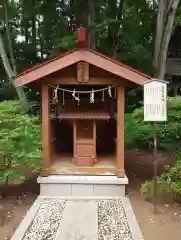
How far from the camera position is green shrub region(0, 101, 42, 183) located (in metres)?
5.72

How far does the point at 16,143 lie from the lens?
5.93 m

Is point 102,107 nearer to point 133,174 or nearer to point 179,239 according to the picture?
point 133,174

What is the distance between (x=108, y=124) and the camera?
9.02m

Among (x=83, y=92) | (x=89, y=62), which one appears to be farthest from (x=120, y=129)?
(x=89, y=62)

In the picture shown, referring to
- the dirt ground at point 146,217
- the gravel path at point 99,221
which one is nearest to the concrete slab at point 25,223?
the gravel path at point 99,221

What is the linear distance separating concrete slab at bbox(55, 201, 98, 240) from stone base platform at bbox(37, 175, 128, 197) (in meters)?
0.49

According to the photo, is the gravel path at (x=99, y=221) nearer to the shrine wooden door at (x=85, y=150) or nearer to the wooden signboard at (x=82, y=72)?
the shrine wooden door at (x=85, y=150)

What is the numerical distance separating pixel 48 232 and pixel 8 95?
1286 cm

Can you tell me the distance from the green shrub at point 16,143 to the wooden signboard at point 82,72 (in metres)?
1.45

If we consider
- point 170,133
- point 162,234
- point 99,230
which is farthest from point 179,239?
point 170,133

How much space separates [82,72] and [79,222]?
3.17 meters

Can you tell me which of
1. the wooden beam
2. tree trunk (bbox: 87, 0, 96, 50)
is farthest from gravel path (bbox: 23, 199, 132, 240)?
tree trunk (bbox: 87, 0, 96, 50)

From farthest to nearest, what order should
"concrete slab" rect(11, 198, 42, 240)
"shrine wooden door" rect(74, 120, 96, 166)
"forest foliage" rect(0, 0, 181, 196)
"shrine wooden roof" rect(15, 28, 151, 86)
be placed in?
"shrine wooden door" rect(74, 120, 96, 166), "shrine wooden roof" rect(15, 28, 151, 86), "forest foliage" rect(0, 0, 181, 196), "concrete slab" rect(11, 198, 42, 240)

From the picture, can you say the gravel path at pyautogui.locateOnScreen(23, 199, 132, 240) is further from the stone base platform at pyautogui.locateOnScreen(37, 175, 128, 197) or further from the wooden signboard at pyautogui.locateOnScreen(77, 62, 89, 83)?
the wooden signboard at pyautogui.locateOnScreen(77, 62, 89, 83)
